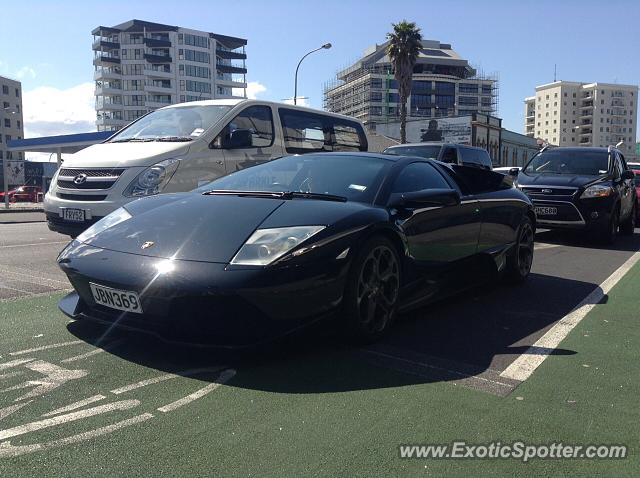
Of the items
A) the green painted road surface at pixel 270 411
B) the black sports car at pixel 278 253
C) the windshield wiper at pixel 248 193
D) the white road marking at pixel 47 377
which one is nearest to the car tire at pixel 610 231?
the black sports car at pixel 278 253

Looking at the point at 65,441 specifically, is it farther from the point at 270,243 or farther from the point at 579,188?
the point at 579,188

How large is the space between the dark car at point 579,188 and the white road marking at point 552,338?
141 inches

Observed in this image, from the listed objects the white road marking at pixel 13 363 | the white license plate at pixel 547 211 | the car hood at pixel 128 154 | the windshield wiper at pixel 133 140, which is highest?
the windshield wiper at pixel 133 140

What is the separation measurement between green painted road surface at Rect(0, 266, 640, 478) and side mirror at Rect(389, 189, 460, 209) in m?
1.15

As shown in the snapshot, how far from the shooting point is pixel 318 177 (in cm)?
438

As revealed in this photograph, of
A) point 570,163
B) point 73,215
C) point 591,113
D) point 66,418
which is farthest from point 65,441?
point 591,113

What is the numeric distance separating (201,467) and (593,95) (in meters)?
183

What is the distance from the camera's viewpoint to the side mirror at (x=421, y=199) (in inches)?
161

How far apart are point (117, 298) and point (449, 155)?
9.53 metres

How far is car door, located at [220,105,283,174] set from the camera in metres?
7.48

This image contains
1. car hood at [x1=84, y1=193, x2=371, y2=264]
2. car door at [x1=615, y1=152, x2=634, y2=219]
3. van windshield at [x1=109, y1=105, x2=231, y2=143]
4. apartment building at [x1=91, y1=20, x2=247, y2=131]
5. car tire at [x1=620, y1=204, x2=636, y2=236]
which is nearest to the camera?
car hood at [x1=84, y1=193, x2=371, y2=264]

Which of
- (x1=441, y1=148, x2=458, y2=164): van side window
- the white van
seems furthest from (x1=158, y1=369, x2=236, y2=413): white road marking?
(x1=441, y1=148, x2=458, y2=164): van side window

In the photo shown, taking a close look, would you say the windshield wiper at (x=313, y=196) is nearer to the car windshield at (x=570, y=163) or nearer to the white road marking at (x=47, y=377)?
the white road marking at (x=47, y=377)

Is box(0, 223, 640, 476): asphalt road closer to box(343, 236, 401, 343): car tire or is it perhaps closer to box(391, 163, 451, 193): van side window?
box(343, 236, 401, 343): car tire
